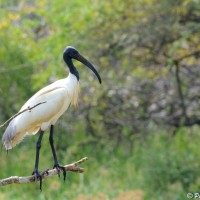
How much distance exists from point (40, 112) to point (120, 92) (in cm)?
566

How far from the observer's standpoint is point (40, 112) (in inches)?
268

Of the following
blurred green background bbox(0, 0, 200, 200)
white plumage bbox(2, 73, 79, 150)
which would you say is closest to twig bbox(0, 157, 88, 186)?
white plumage bbox(2, 73, 79, 150)

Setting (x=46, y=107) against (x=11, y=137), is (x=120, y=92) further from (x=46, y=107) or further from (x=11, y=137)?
(x=11, y=137)

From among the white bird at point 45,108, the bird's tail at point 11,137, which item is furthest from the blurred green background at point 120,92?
the bird's tail at point 11,137

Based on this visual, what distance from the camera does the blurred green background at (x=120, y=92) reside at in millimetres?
10898

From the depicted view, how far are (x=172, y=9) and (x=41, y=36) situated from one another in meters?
4.75

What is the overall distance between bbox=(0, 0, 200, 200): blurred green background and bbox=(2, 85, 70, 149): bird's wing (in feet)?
12.1

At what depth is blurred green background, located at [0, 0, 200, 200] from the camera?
10.9 meters

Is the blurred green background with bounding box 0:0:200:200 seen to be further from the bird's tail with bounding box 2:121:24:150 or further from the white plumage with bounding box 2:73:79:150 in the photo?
the bird's tail with bounding box 2:121:24:150

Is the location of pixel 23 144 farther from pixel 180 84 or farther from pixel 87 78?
pixel 180 84

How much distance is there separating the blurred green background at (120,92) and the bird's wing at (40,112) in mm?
3693

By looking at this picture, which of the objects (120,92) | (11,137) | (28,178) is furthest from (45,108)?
(120,92)

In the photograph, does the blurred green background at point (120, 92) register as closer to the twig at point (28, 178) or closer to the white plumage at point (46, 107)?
the white plumage at point (46, 107)

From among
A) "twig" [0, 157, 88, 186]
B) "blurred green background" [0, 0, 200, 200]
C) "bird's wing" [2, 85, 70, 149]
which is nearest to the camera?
"twig" [0, 157, 88, 186]
